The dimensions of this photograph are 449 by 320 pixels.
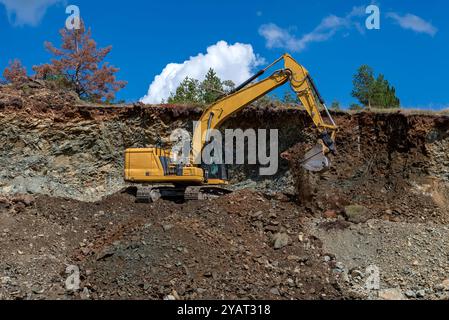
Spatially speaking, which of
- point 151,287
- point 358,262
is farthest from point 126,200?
point 358,262

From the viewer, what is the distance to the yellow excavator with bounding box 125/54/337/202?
13635 mm

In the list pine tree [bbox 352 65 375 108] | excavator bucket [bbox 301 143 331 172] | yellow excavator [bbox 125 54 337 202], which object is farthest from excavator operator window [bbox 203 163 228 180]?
pine tree [bbox 352 65 375 108]

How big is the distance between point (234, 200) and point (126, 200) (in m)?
3.13

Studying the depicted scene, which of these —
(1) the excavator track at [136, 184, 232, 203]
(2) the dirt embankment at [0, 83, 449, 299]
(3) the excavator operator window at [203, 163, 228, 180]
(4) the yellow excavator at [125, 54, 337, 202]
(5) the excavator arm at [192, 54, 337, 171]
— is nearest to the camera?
(2) the dirt embankment at [0, 83, 449, 299]

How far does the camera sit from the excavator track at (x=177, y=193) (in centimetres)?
1377

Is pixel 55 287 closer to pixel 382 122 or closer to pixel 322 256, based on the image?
pixel 322 256

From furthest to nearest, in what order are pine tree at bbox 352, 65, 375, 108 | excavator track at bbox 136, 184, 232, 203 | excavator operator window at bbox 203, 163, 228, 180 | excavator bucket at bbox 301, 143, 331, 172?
pine tree at bbox 352, 65, 375, 108, excavator operator window at bbox 203, 163, 228, 180, excavator track at bbox 136, 184, 232, 203, excavator bucket at bbox 301, 143, 331, 172

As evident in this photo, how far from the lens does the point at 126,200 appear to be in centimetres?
1440

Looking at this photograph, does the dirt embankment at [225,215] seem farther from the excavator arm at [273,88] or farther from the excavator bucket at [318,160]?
the excavator arm at [273,88]

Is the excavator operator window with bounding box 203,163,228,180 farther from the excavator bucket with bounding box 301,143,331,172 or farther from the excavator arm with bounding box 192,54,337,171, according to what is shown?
the excavator bucket with bounding box 301,143,331,172

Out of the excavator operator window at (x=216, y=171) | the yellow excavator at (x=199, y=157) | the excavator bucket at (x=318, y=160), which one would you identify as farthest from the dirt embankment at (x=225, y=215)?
the excavator bucket at (x=318, y=160)

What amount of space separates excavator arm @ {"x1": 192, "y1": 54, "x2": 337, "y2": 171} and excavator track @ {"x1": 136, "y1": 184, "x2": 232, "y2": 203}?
892 millimetres

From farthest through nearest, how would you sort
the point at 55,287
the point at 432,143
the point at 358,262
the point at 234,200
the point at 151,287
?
the point at 432,143
the point at 234,200
the point at 358,262
the point at 55,287
the point at 151,287

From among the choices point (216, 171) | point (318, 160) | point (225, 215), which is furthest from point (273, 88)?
point (225, 215)
